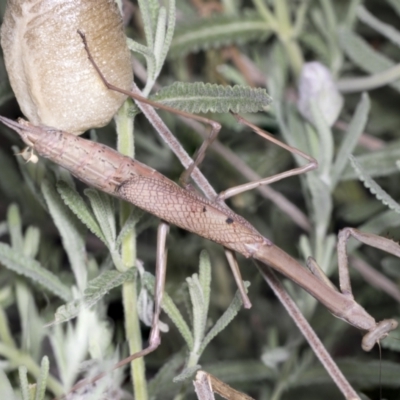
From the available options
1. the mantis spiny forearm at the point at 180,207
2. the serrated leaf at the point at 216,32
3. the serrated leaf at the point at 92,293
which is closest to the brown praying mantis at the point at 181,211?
the mantis spiny forearm at the point at 180,207

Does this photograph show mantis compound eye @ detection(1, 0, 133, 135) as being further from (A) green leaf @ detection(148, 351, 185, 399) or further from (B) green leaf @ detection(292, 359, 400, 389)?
(B) green leaf @ detection(292, 359, 400, 389)

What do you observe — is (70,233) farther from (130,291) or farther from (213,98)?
(213,98)

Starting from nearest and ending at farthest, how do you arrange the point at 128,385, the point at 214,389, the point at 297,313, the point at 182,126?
1. the point at 214,389
2. the point at 297,313
3. the point at 128,385
4. the point at 182,126

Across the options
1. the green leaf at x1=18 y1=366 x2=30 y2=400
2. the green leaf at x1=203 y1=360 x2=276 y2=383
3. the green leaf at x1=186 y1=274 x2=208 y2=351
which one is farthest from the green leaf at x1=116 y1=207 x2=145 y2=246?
the green leaf at x1=203 y1=360 x2=276 y2=383

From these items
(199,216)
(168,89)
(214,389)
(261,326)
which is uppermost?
(168,89)

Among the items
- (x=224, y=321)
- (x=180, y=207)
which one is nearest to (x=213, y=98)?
(x=180, y=207)

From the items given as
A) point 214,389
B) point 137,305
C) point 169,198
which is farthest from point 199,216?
point 214,389

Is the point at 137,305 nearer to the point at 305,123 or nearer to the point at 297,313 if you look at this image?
the point at 297,313
